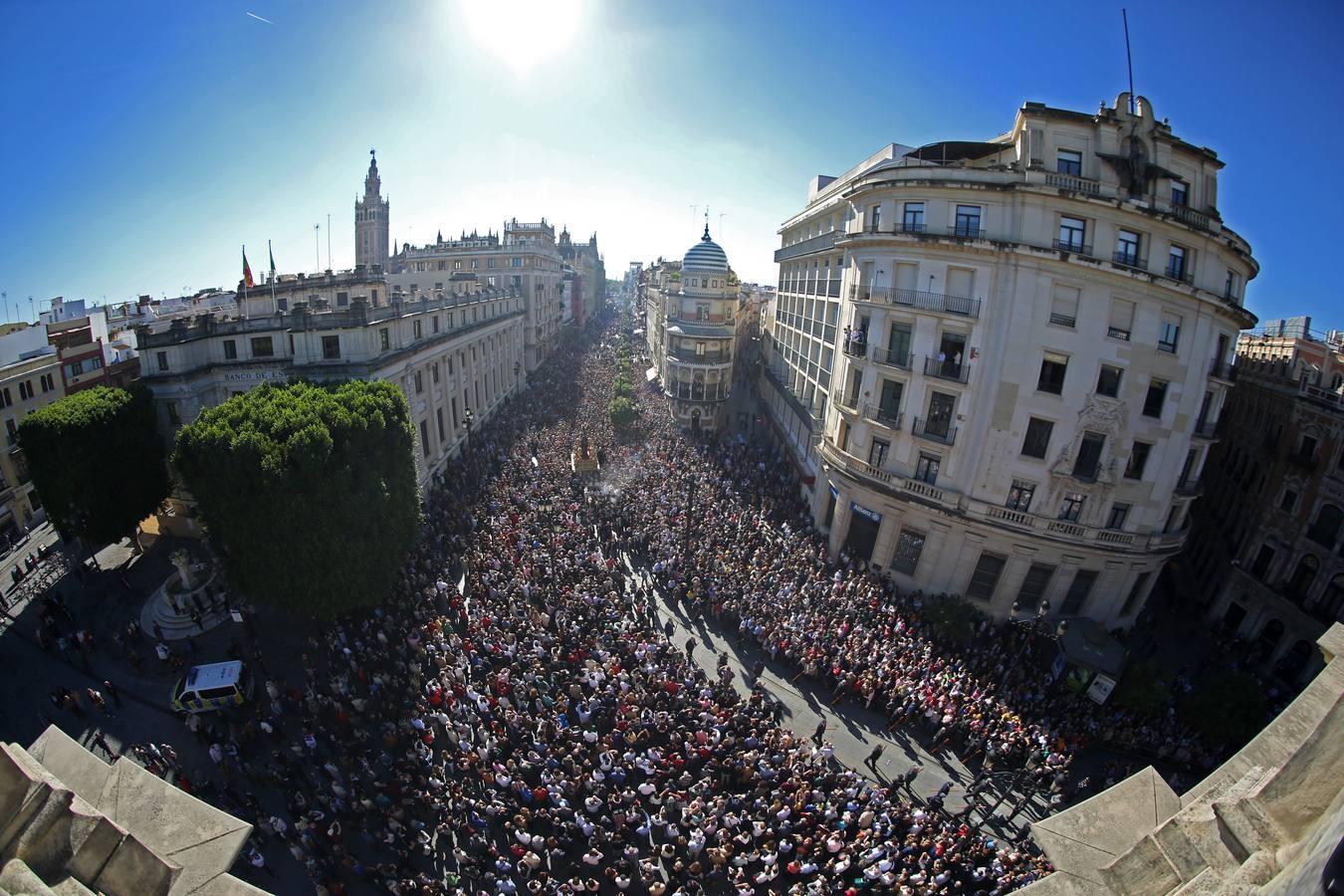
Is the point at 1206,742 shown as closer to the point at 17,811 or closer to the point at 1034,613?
the point at 1034,613

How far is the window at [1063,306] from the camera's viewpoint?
78.2 feet

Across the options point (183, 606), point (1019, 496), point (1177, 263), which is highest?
point (1177, 263)

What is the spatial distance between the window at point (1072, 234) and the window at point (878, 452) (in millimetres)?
11049

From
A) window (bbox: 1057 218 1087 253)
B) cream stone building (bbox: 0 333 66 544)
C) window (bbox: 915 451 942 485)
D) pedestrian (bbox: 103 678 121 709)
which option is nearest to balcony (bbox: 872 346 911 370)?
window (bbox: 915 451 942 485)

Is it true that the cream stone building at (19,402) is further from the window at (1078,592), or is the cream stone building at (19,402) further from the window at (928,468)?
the window at (1078,592)

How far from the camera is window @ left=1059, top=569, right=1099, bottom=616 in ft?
85.1

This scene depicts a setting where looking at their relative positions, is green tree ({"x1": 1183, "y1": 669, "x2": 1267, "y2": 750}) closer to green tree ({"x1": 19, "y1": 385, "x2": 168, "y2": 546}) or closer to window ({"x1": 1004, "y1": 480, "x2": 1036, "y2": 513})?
window ({"x1": 1004, "y1": 480, "x2": 1036, "y2": 513})

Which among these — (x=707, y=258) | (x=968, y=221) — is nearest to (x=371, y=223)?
(x=707, y=258)

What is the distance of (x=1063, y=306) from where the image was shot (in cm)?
2398

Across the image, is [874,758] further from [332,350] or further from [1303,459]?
[332,350]

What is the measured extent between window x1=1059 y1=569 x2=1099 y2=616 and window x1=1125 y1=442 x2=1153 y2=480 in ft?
15.5

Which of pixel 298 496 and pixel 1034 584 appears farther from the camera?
pixel 1034 584

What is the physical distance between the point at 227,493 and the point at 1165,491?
36875mm

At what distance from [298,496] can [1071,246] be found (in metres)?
31.3
